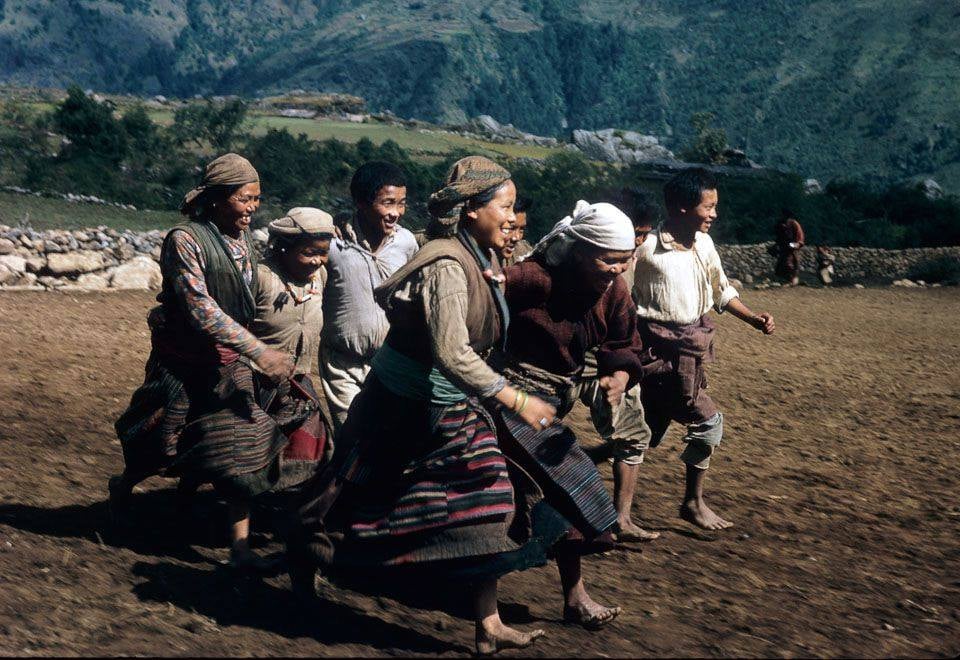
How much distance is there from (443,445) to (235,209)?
56.0 inches

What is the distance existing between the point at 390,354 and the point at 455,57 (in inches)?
5145

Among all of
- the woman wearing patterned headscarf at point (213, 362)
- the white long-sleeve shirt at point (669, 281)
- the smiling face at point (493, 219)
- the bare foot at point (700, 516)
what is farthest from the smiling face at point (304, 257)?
the bare foot at point (700, 516)

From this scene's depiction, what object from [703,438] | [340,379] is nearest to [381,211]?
[340,379]

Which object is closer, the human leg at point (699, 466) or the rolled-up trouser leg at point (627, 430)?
the rolled-up trouser leg at point (627, 430)

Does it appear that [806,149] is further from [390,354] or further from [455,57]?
[390,354]

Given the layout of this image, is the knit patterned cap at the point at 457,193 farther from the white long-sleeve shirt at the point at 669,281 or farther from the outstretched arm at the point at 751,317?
the outstretched arm at the point at 751,317

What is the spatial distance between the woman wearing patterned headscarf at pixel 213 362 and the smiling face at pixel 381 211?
69cm

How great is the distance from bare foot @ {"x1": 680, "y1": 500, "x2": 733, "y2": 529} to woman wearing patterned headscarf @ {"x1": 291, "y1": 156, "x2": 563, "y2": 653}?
2.19 m

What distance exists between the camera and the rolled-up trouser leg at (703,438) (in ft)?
18.9

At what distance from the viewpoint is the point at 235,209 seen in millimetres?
4574

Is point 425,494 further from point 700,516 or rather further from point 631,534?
point 700,516

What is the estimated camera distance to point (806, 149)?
94.6 meters

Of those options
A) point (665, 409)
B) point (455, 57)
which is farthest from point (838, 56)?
point (665, 409)

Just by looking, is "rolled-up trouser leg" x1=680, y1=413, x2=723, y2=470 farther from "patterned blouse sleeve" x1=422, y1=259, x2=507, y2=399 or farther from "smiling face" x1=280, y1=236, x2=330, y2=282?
"patterned blouse sleeve" x1=422, y1=259, x2=507, y2=399
